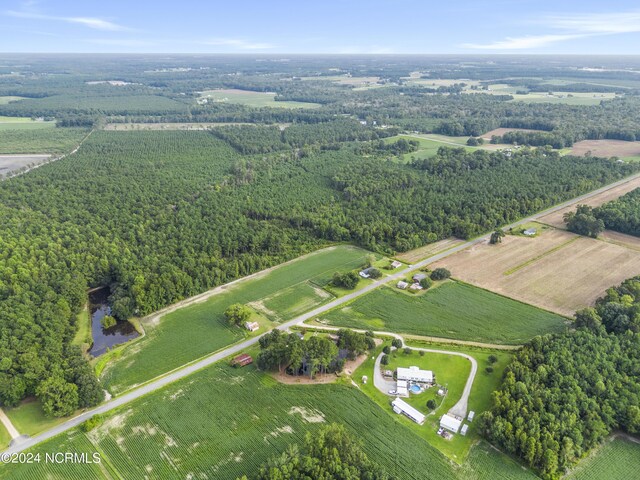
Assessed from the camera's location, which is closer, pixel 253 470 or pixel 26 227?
pixel 253 470

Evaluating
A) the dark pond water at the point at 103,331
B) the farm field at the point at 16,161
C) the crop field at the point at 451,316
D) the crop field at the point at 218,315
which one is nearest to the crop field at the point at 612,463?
the crop field at the point at 451,316

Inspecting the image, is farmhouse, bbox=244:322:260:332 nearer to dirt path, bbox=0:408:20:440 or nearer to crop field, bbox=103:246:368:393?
crop field, bbox=103:246:368:393

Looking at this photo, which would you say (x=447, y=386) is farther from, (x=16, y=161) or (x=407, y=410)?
(x=16, y=161)

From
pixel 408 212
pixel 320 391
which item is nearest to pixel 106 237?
pixel 320 391

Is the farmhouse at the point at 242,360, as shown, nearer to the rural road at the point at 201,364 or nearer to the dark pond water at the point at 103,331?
the rural road at the point at 201,364

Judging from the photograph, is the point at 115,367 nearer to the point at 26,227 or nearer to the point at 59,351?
the point at 59,351

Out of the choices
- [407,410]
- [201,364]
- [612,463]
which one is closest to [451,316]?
[407,410]
